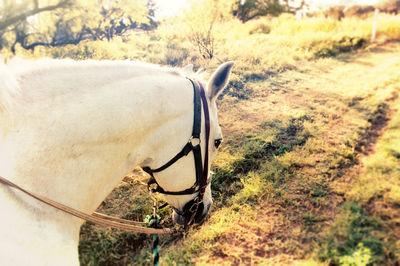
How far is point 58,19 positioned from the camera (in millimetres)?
9766

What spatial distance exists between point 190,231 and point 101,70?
214cm

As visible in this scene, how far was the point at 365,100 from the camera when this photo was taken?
4949 millimetres

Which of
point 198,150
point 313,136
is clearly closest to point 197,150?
point 198,150

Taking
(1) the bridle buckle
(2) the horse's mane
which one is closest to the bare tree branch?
(2) the horse's mane

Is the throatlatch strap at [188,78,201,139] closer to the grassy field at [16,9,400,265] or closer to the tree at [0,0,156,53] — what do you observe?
the grassy field at [16,9,400,265]

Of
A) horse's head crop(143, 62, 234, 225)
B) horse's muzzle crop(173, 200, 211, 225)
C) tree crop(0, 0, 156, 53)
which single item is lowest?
horse's muzzle crop(173, 200, 211, 225)

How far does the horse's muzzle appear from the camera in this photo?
5.89ft

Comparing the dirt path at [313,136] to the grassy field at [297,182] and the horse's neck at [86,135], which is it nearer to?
the grassy field at [297,182]

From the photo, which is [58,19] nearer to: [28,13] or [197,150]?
[28,13]

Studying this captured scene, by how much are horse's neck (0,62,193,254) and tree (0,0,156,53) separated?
9.09 m

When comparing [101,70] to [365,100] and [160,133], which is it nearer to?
[160,133]

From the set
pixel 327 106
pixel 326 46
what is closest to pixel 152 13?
pixel 326 46

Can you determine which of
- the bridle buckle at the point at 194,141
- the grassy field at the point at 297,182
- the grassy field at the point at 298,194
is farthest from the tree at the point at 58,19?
the bridle buckle at the point at 194,141

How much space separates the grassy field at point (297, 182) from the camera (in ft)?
7.40
